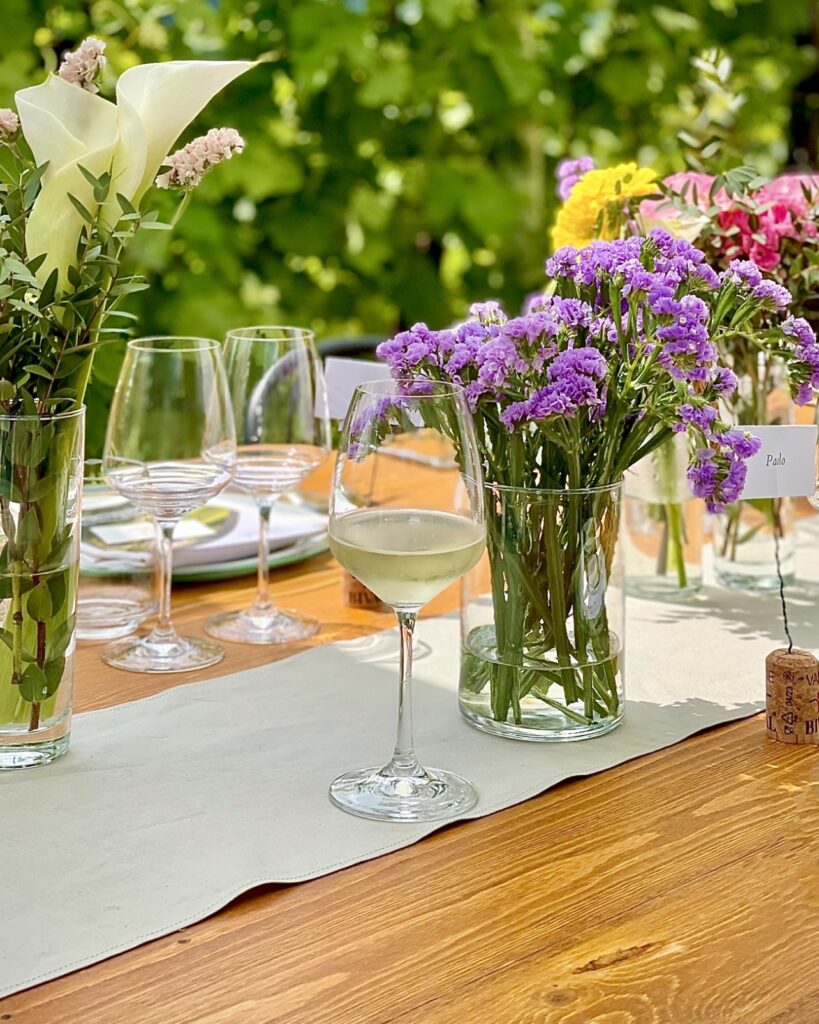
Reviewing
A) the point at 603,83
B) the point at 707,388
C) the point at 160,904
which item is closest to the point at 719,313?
the point at 707,388

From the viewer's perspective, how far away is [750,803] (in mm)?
989

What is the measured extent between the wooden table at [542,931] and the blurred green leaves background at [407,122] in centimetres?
212

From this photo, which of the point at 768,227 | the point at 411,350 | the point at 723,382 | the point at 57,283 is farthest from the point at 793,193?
A: the point at 57,283

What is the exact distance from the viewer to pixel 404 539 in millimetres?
908

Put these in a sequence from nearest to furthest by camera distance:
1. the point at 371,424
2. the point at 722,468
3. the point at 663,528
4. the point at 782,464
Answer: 1. the point at 371,424
2. the point at 722,468
3. the point at 782,464
4. the point at 663,528

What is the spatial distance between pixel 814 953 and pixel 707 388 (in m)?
0.40

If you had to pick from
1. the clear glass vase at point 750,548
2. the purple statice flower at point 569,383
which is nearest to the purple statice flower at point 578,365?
the purple statice flower at point 569,383

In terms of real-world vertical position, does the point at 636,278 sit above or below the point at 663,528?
above

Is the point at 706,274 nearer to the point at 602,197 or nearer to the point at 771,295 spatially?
the point at 771,295

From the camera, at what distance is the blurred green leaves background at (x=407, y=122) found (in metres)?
3.21

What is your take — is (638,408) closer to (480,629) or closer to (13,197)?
(480,629)

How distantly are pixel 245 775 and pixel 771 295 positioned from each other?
501mm

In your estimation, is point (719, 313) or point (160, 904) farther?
point (719, 313)

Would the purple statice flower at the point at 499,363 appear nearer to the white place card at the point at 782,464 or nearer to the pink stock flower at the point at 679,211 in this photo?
the white place card at the point at 782,464
